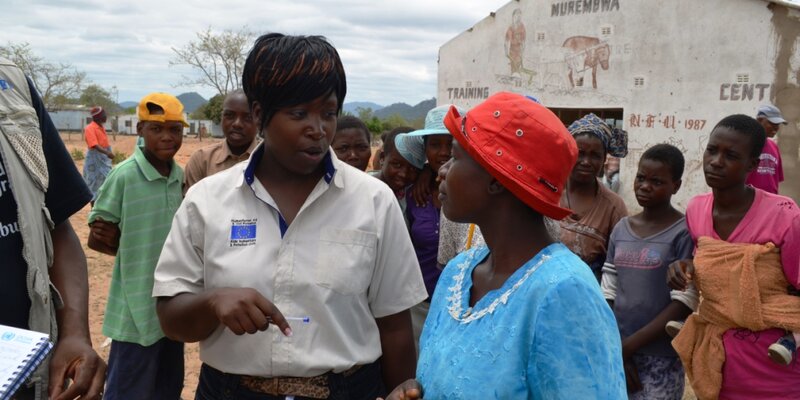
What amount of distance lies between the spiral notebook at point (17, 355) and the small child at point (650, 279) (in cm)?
264

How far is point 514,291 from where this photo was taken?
1526 millimetres

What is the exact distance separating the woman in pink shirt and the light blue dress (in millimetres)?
1731

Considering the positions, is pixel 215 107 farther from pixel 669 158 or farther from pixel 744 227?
pixel 744 227

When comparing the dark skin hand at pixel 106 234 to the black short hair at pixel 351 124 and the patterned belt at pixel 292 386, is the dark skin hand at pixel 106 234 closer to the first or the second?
the black short hair at pixel 351 124

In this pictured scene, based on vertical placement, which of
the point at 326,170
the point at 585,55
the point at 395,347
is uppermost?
the point at 585,55

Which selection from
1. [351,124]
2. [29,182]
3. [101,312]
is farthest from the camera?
[101,312]

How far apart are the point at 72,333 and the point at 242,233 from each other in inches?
23.2

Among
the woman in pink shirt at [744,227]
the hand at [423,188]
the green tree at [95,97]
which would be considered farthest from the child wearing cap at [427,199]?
the green tree at [95,97]

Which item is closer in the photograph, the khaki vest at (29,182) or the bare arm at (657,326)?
the khaki vest at (29,182)

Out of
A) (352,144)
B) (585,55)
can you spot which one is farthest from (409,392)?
(585,55)

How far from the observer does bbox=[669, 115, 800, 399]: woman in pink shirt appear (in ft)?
9.33

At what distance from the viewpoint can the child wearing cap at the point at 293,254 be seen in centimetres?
185

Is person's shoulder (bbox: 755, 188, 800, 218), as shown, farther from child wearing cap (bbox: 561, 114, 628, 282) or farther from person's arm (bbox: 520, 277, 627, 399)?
person's arm (bbox: 520, 277, 627, 399)

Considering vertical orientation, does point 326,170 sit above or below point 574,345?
above
